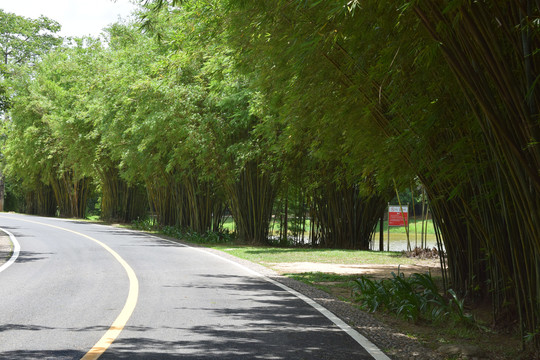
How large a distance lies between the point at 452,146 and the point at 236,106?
12315mm

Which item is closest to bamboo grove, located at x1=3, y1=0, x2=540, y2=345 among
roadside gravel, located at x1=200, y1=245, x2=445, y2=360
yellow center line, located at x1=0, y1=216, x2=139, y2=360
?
roadside gravel, located at x1=200, y1=245, x2=445, y2=360

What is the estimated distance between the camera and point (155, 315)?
6691 mm

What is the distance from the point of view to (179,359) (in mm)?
4793

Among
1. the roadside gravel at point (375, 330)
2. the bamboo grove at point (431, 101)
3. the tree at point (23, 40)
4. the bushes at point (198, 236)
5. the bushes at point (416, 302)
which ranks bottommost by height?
the roadside gravel at point (375, 330)

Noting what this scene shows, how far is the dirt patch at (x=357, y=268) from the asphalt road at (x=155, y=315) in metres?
1.29

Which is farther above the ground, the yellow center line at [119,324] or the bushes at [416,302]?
the bushes at [416,302]

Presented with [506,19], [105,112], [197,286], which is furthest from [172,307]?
[105,112]

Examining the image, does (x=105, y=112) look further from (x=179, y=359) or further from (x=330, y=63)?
(x=179, y=359)

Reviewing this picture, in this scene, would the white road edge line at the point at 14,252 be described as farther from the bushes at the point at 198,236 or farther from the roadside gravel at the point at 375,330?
the bushes at the point at 198,236

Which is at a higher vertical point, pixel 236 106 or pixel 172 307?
pixel 236 106

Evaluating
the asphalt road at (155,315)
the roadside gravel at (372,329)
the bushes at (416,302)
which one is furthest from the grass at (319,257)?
the bushes at (416,302)

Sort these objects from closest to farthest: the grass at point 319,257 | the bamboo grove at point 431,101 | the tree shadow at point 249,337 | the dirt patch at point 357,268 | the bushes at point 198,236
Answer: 1. the bamboo grove at point 431,101
2. the tree shadow at point 249,337
3. the dirt patch at point 357,268
4. the grass at point 319,257
5. the bushes at point 198,236

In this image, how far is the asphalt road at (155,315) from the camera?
5.11 m

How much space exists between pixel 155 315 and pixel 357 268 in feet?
23.1
